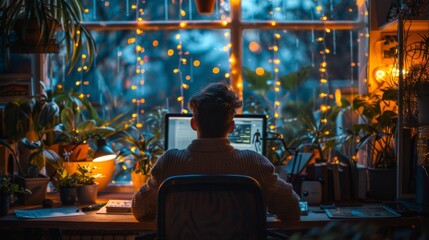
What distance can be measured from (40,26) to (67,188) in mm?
878

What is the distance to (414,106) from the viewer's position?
3373 mm

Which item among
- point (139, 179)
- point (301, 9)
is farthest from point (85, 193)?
point (301, 9)

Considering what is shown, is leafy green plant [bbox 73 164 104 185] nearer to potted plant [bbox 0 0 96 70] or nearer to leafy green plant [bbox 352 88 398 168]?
potted plant [bbox 0 0 96 70]

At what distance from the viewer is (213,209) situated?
2.37m

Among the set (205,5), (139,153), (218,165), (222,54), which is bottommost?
(139,153)

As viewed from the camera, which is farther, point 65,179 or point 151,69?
point 151,69

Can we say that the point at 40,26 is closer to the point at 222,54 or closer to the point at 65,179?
the point at 65,179

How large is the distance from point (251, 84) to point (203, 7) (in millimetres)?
667

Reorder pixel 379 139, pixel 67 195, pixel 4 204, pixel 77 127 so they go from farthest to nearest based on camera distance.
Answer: pixel 77 127 < pixel 379 139 < pixel 67 195 < pixel 4 204

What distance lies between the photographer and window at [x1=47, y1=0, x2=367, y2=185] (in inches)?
166

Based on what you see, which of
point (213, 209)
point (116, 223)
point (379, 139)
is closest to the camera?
point (213, 209)

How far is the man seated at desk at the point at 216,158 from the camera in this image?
8.60ft

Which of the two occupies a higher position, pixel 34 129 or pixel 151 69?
pixel 151 69

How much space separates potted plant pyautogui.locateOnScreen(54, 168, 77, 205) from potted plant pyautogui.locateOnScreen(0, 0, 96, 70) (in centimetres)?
70
